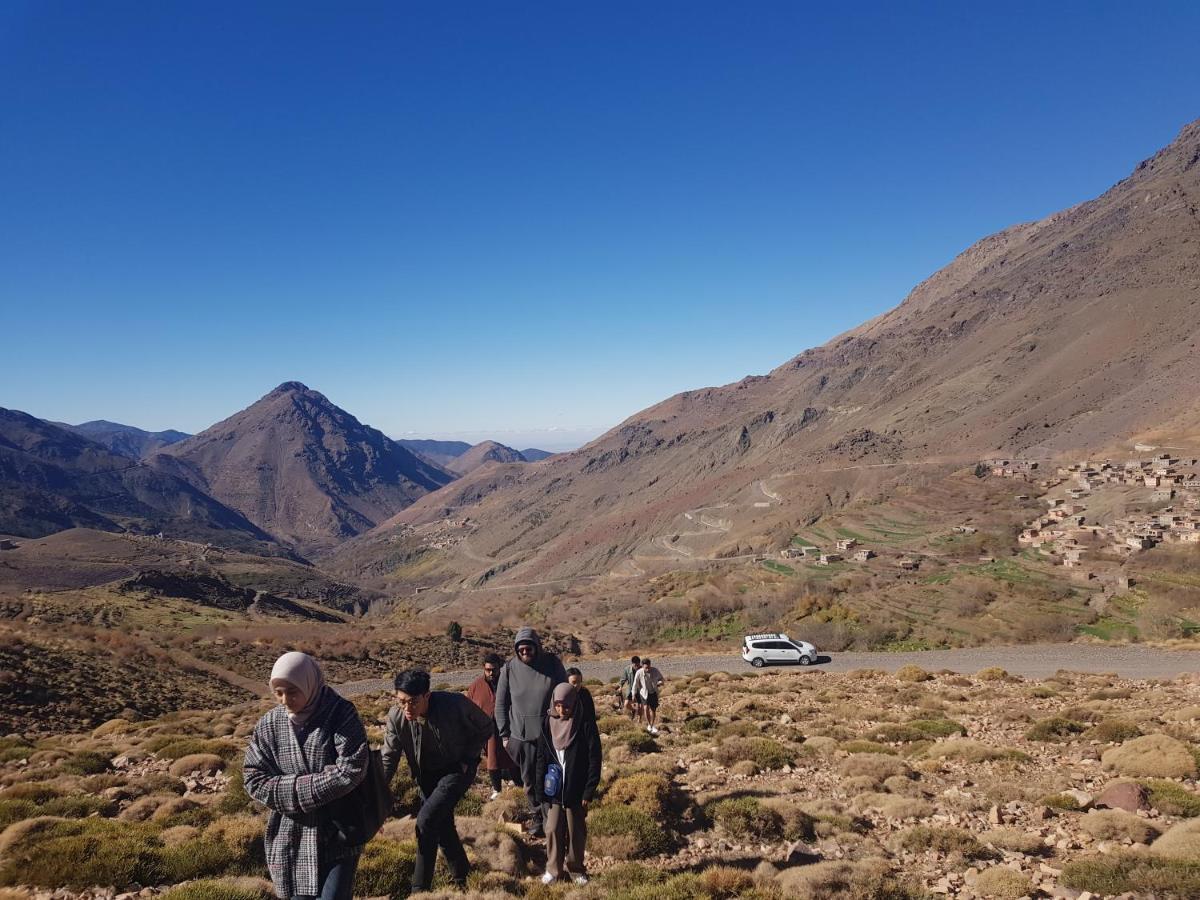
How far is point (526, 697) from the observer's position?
6.43m

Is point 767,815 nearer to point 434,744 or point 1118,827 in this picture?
point 1118,827

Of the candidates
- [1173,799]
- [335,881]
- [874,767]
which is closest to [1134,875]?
[1173,799]

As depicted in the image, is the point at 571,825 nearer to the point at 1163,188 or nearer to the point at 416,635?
the point at 416,635

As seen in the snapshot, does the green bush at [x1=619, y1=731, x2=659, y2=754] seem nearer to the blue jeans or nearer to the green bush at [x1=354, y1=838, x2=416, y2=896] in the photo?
the green bush at [x1=354, y1=838, x2=416, y2=896]

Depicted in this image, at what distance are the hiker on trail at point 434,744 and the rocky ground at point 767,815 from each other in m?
1.11

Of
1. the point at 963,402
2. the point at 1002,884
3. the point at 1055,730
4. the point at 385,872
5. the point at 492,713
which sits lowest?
the point at 1055,730

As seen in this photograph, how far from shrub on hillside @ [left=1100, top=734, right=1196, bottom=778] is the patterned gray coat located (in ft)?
37.1

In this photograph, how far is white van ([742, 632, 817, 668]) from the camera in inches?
1112

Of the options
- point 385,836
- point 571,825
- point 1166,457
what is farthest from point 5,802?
point 1166,457

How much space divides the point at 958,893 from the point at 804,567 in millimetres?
47396

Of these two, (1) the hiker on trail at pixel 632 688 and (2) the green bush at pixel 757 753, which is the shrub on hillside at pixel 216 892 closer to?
(2) the green bush at pixel 757 753

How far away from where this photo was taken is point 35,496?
575ft

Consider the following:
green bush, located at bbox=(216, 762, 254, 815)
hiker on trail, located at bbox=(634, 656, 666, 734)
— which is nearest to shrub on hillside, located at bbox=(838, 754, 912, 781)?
hiker on trail, located at bbox=(634, 656, 666, 734)

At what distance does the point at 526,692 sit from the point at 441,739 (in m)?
1.37
